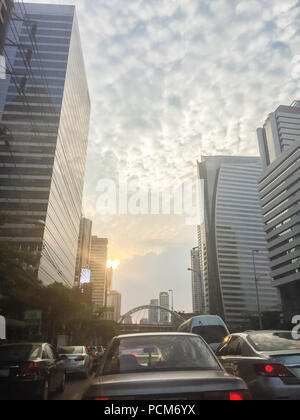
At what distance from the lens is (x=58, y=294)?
1257 inches

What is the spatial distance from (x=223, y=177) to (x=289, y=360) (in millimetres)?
157177

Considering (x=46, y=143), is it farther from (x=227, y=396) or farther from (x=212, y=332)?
(x=227, y=396)

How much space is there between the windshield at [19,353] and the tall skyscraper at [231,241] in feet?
476

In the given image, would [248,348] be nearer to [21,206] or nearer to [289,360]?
[289,360]

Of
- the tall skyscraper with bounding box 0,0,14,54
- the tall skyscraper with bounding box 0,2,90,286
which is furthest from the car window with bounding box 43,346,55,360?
the tall skyscraper with bounding box 0,2,90,286

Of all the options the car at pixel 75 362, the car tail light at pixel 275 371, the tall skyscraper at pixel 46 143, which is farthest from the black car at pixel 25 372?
the tall skyscraper at pixel 46 143

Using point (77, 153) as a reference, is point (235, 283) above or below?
below

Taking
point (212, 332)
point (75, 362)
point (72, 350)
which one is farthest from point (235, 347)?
point (212, 332)

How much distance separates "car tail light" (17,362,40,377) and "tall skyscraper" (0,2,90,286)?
6516 centimetres

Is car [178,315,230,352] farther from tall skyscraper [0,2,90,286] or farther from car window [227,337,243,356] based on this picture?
tall skyscraper [0,2,90,286]

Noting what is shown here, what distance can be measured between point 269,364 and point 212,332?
14.2m

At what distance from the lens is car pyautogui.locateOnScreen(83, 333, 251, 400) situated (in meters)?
2.46

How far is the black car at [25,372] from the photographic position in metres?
5.96

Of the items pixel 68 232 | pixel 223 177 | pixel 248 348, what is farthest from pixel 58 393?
pixel 223 177
